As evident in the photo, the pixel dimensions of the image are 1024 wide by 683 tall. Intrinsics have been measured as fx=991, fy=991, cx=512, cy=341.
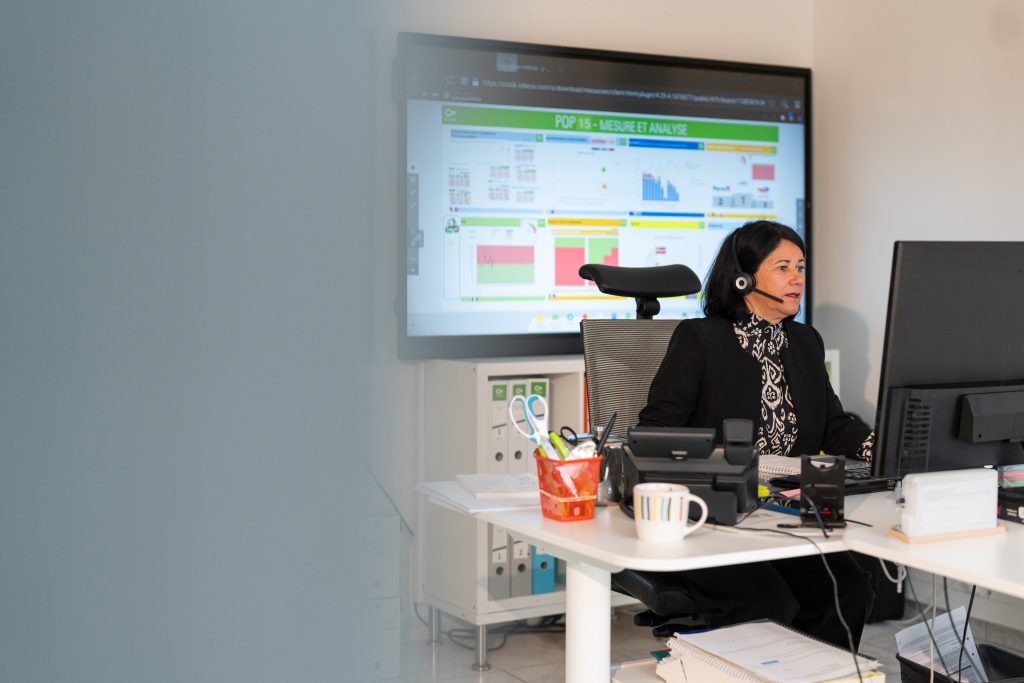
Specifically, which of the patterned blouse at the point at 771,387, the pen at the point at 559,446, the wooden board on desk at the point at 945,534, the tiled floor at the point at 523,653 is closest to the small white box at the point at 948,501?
the wooden board on desk at the point at 945,534

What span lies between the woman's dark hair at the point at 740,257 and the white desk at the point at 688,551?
0.68m

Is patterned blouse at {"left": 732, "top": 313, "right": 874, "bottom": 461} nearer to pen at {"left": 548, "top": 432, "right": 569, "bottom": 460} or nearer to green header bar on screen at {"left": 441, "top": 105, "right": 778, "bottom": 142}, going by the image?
pen at {"left": 548, "top": 432, "right": 569, "bottom": 460}

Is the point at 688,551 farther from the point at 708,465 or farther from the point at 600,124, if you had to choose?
the point at 600,124

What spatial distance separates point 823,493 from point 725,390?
714 mm

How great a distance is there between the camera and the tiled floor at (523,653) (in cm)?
248

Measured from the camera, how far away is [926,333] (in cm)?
133

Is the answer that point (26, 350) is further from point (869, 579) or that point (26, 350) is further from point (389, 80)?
point (389, 80)

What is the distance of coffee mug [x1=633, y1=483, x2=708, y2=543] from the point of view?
122 centimetres

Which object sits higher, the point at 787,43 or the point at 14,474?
the point at 787,43

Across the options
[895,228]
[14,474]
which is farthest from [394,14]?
[895,228]

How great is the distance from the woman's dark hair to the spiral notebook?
853 millimetres

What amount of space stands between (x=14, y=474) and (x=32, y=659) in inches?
3.1

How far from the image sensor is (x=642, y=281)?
2053 millimetres

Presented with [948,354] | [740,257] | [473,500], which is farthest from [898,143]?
[473,500]
